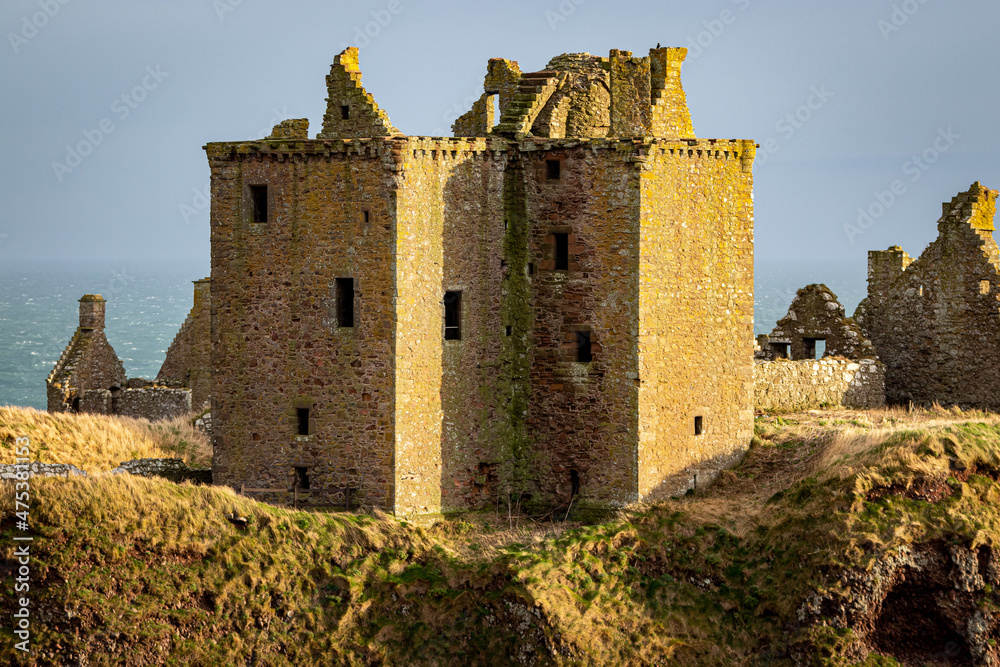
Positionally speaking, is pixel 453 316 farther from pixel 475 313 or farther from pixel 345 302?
pixel 345 302

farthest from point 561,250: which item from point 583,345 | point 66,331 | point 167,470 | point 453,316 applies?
point 66,331

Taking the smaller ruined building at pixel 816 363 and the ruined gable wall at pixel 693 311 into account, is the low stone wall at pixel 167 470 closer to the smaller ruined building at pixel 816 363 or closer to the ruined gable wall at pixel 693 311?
the ruined gable wall at pixel 693 311

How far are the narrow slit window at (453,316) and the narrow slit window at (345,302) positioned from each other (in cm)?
228

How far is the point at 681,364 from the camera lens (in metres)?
30.9

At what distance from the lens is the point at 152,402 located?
152 ft

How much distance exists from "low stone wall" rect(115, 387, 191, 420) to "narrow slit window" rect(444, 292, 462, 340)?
1827 cm

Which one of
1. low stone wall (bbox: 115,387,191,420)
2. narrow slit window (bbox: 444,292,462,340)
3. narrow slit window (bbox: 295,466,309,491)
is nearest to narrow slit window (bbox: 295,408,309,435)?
narrow slit window (bbox: 295,466,309,491)

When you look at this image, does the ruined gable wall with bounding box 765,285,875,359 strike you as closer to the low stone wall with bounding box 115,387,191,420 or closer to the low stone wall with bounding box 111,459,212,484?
the low stone wall with bounding box 111,459,212,484

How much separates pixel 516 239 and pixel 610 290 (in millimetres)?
2657

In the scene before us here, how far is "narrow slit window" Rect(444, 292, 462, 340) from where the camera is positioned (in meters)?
30.5

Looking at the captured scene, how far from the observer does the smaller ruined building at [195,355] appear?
45844mm

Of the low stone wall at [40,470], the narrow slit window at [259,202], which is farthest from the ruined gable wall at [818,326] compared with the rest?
the low stone wall at [40,470]

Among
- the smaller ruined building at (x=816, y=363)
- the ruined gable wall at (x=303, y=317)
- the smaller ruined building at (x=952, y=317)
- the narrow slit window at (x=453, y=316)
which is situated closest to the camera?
the ruined gable wall at (x=303, y=317)

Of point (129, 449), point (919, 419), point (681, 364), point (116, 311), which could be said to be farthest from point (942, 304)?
point (116, 311)
